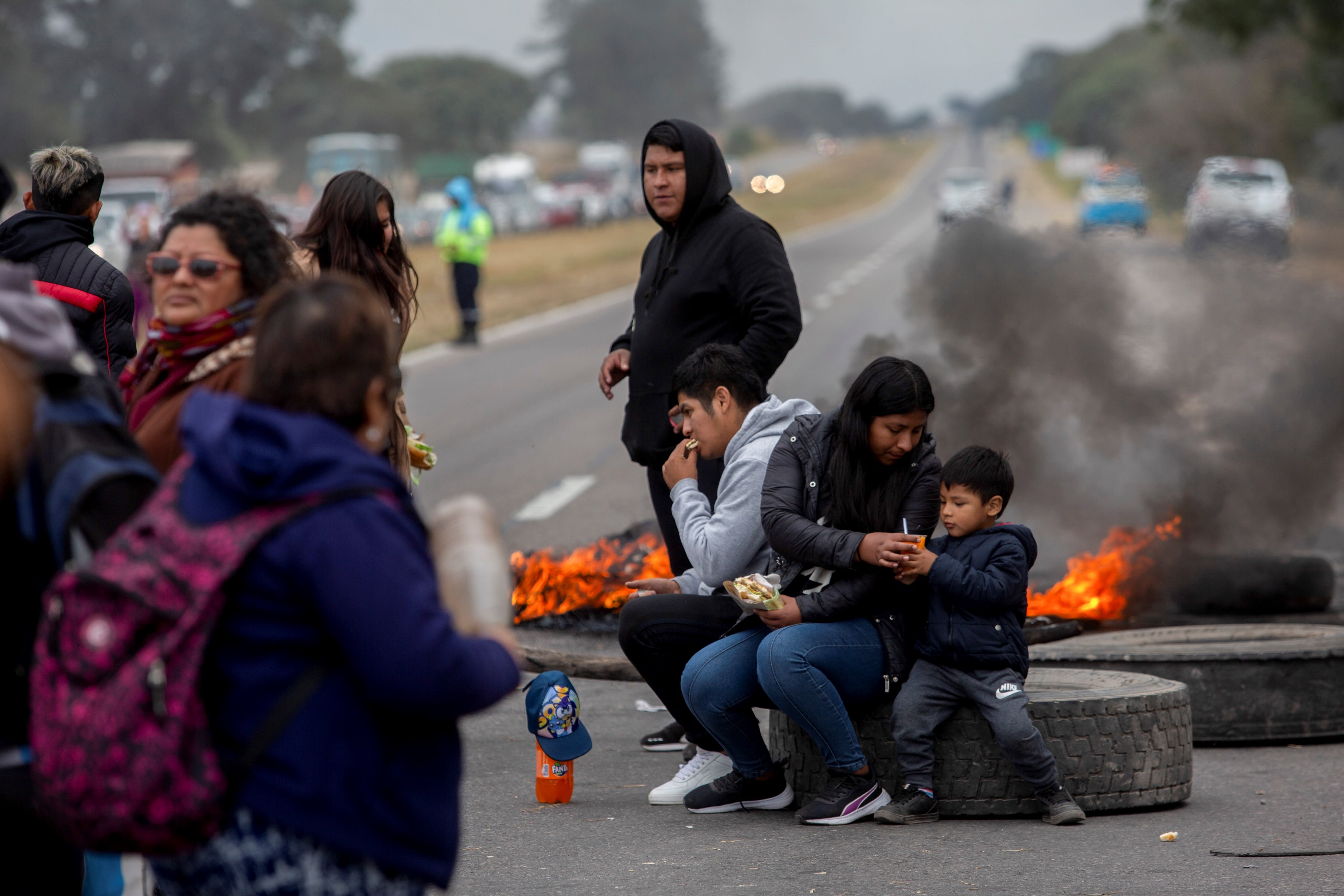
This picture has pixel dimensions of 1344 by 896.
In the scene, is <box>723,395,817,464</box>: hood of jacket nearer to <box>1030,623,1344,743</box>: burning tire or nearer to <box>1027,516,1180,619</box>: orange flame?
<box>1030,623,1344,743</box>: burning tire

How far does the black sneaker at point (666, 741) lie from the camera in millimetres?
5582

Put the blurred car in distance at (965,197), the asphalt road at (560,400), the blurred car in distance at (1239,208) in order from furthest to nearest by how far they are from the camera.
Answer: the blurred car in distance at (1239,208) → the blurred car in distance at (965,197) → the asphalt road at (560,400)

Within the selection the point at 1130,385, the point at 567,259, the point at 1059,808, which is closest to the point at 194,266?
the point at 1059,808

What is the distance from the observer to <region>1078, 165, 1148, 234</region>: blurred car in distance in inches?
1240

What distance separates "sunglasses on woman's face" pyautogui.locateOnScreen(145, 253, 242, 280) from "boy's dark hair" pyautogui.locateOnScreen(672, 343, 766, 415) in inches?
80.3

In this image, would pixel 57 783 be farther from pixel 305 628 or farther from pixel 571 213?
pixel 571 213

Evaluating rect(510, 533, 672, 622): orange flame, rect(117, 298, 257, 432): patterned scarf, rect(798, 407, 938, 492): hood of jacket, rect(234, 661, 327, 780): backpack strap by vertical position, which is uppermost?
rect(117, 298, 257, 432): patterned scarf

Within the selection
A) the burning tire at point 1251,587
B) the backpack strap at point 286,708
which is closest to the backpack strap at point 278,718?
the backpack strap at point 286,708

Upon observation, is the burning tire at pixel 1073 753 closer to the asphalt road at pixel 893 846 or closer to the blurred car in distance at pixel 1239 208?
the asphalt road at pixel 893 846

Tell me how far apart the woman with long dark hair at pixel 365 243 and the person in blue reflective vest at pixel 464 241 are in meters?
13.2

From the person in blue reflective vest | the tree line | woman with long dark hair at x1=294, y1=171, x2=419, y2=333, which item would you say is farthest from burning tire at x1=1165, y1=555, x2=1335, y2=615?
the tree line

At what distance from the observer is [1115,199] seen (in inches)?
1375

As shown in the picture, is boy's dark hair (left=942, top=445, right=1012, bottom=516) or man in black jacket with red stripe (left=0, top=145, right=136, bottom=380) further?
man in black jacket with red stripe (left=0, top=145, right=136, bottom=380)

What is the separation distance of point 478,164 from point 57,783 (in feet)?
248
